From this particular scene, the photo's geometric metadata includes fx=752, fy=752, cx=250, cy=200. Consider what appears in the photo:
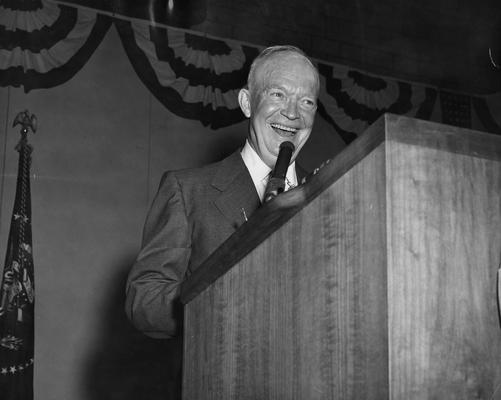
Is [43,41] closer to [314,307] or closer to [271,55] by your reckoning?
[271,55]

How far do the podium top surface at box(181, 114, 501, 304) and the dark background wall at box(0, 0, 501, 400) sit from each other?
13.3ft

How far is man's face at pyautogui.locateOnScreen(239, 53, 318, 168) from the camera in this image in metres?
2.18

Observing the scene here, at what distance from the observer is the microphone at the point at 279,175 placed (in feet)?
4.66

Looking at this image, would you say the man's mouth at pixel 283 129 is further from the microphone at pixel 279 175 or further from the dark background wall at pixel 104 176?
the dark background wall at pixel 104 176

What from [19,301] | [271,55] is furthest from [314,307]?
[19,301]

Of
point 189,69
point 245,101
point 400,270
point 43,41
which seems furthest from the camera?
point 189,69

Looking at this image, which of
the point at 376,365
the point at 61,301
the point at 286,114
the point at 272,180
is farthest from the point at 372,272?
the point at 61,301

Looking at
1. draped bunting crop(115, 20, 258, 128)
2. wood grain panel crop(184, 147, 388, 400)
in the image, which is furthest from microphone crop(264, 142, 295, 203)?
draped bunting crop(115, 20, 258, 128)

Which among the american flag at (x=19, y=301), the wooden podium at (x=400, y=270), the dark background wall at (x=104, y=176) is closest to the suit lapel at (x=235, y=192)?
the wooden podium at (x=400, y=270)

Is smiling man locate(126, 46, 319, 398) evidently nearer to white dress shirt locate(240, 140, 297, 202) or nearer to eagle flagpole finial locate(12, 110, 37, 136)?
white dress shirt locate(240, 140, 297, 202)

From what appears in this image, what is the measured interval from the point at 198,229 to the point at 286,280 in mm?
1034

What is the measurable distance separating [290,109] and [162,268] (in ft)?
2.26

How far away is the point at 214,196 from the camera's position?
199cm

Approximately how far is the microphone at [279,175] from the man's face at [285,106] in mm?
475
